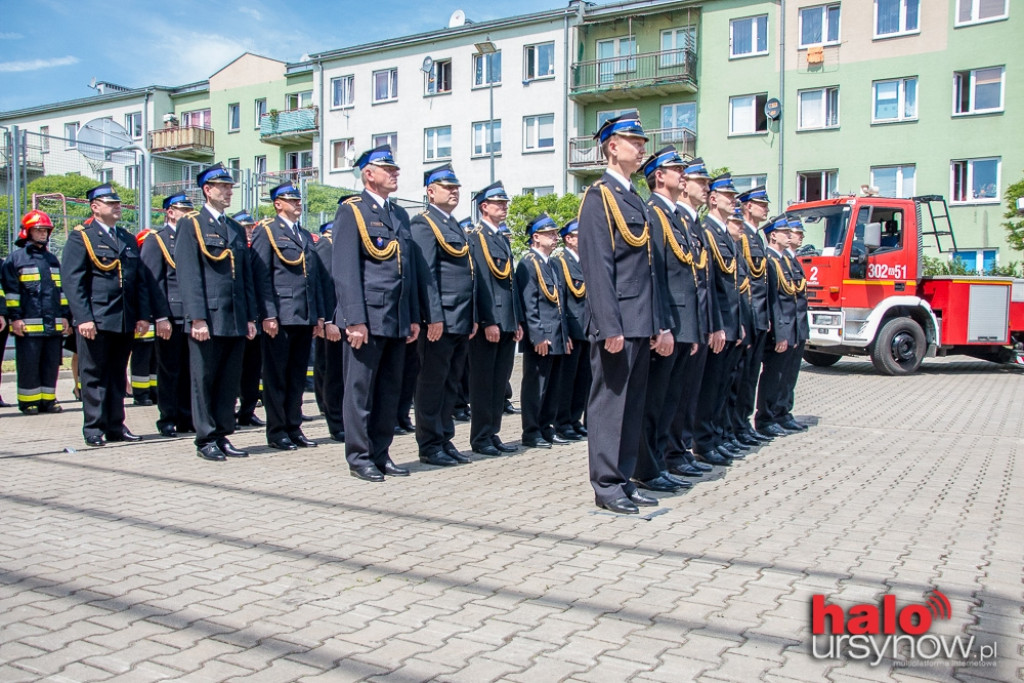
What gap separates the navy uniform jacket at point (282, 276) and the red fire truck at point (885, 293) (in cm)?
1004

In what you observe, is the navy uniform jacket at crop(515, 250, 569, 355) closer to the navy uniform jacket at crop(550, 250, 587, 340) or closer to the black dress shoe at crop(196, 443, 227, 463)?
the navy uniform jacket at crop(550, 250, 587, 340)

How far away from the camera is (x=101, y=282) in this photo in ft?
25.0

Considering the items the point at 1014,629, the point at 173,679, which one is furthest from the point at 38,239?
the point at 1014,629

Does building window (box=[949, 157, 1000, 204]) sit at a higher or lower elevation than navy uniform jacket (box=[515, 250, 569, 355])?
higher

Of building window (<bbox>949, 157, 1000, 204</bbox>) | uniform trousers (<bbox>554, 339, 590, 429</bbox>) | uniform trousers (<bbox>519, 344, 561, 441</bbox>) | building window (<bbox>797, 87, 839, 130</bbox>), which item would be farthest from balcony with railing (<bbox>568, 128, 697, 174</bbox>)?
uniform trousers (<bbox>519, 344, 561, 441</bbox>)

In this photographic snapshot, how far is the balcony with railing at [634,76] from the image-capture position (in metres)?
33.5

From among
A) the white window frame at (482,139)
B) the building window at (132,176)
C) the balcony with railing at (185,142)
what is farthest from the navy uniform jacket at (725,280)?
the balcony with railing at (185,142)

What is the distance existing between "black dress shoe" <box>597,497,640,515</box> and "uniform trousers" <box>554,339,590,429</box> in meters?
3.10

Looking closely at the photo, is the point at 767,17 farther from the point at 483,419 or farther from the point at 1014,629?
the point at 1014,629

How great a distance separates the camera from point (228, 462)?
6840mm

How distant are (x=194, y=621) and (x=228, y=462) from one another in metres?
3.55

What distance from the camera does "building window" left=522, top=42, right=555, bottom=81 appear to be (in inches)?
1425

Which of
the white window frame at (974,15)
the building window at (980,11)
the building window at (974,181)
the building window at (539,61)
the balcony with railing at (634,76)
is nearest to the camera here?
the white window frame at (974,15)

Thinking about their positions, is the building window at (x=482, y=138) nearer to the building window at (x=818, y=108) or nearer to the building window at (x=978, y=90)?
the building window at (x=818, y=108)
